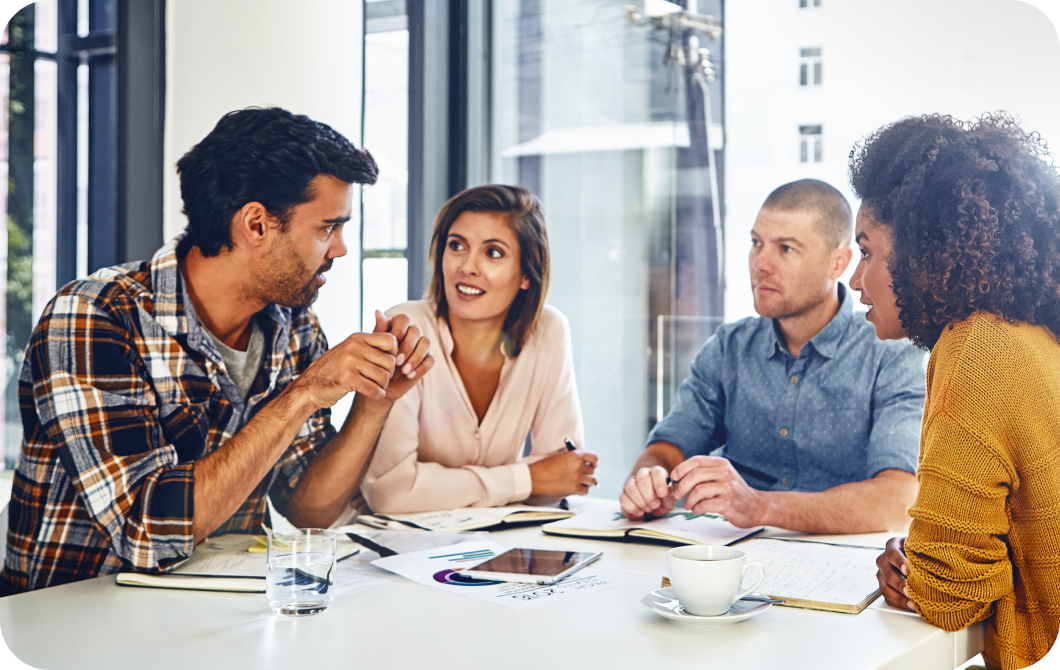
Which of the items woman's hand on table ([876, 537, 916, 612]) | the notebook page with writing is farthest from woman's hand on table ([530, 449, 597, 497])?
woman's hand on table ([876, 537, 916, 612])

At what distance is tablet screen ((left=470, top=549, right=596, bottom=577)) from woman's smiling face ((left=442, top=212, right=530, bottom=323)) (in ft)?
2.89

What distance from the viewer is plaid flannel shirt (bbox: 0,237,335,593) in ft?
4.09

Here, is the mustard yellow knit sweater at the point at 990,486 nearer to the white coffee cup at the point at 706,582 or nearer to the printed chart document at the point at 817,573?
the printed chart document at the point at 817,573

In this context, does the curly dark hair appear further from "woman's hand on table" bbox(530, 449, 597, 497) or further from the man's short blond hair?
the man's short blond hair

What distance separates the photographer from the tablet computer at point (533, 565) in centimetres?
118

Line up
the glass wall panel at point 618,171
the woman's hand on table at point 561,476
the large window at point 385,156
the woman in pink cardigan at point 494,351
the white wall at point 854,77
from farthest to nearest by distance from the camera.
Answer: the large window at point 385,156 → the glass wall panel at point 618,171 → the white wall at point 854,77 → the woman in pink cardigan at point 494,351 → the woman's hand on table at point 561,476

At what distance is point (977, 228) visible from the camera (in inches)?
41.6

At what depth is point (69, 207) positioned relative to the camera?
2221 mm

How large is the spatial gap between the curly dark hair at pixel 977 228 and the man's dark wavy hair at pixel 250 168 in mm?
1059

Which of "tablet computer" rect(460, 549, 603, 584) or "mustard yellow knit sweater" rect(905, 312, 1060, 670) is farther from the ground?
"mustard yellow knit sweater" rect(905, 312, 1060, 670)

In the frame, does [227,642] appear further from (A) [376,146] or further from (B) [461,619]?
(A) [376,146]

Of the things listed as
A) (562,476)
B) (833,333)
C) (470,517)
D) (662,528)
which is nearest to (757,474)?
(833,333)

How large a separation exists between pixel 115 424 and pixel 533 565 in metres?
0.65

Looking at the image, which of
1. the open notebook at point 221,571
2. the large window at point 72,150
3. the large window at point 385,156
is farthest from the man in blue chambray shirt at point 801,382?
the large window at point 72,150
